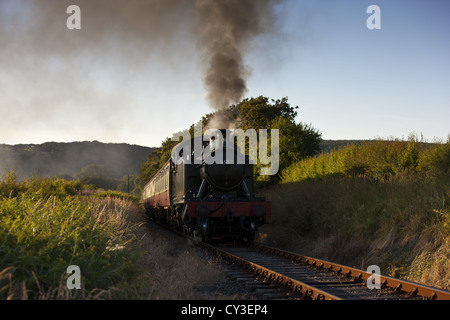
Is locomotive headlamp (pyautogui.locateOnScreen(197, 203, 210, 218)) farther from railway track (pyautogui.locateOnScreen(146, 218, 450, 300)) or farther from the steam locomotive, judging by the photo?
railway track (pyautogui.locateOnScreen(146, 218, 450, 300))

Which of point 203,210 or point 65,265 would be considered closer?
point 65,265

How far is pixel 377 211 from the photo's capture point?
10.6m

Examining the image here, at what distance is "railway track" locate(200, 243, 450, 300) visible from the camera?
607 centimetres

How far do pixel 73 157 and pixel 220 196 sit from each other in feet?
419

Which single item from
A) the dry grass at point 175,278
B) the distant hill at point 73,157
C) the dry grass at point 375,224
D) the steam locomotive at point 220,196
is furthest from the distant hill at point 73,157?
the dry grass at point 175,278

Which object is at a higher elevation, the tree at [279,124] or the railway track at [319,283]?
the tree at [279,124]

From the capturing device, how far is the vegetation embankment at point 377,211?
8211 millimetres

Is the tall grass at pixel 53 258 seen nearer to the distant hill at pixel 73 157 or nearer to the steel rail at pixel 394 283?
the steel rail at pixel 394 283

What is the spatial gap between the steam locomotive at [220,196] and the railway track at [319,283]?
8.37 feet

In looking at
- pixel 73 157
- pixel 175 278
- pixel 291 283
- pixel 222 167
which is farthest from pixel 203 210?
pixel 73 157

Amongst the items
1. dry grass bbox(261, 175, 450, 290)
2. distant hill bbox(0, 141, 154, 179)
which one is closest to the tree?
dry grass bbox(261, 175, 450, 290)

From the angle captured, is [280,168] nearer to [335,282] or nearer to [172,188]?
[172,188]

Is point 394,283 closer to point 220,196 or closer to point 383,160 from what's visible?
point 220,196

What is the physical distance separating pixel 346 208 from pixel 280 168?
1019 centimetres
